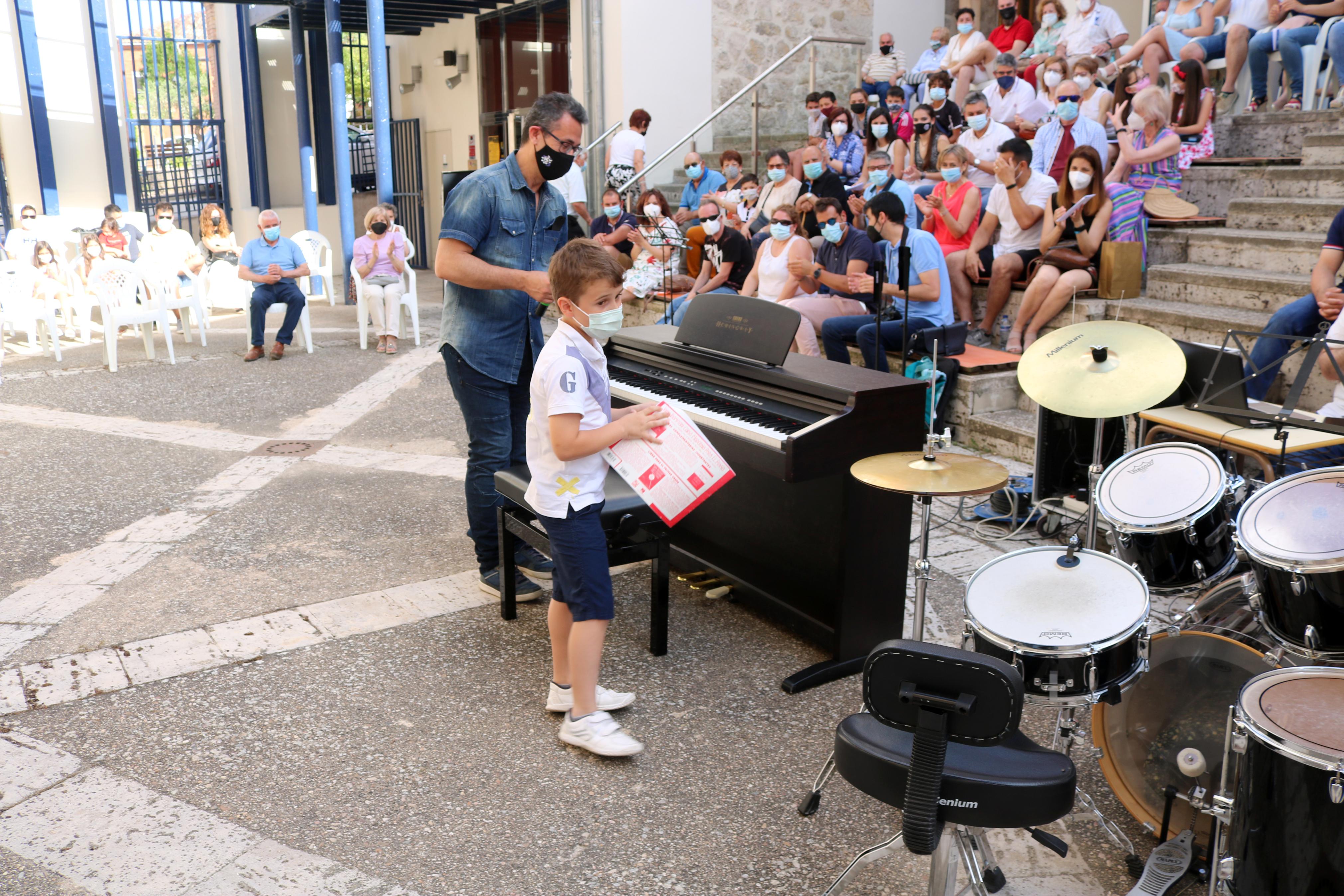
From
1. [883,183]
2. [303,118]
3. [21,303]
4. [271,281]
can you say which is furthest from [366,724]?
[303,118]

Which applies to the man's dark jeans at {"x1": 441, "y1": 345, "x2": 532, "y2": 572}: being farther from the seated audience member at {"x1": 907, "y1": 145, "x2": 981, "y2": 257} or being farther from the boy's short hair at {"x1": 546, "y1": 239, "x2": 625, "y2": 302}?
the seated audience member at {"x1": 907, "y1": 145, "x2": 981, "y2": 257}

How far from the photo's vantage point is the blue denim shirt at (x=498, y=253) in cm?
369

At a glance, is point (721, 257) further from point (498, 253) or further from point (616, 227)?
point (498, 253)

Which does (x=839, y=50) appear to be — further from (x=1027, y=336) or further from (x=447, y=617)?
(x=447, y=617)

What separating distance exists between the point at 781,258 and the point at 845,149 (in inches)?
119

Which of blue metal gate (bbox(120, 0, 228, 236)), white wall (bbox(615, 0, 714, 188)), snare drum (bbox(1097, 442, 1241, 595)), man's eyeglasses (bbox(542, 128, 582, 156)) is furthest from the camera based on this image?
blue metal gate (bbox(120, 0, 228, 236))

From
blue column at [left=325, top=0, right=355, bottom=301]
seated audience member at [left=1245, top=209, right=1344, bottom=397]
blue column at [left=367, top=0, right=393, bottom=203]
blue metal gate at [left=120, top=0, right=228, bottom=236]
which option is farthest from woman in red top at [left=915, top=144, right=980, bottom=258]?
blue metal gate at [left=120, top=0, right=228, bottom=236]

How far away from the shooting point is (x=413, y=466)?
234 inches

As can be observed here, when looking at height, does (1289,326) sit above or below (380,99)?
below

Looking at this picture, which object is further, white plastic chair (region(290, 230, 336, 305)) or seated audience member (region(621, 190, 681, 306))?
white plastic chair (region(290, 230, 336, 305))

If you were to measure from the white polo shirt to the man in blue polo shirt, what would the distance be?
6.97 metres

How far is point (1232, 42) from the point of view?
26.8 ft

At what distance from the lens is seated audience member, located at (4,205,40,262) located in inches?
431

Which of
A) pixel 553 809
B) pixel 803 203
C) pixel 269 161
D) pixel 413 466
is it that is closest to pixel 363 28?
pixel 269 161
